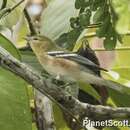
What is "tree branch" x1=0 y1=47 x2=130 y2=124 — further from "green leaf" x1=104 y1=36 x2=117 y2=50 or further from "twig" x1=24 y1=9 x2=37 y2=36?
"twig" x1=24 y1=9 x2=37 y2=36

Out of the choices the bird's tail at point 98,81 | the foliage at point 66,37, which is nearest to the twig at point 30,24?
the foliage at point 66,37

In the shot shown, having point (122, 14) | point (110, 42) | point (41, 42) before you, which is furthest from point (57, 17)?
point (122, 14)

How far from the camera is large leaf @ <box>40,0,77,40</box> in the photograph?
2.10ft

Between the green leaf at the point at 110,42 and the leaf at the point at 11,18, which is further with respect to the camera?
the leaf at the point at 11,18

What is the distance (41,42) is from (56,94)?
0.26 meters

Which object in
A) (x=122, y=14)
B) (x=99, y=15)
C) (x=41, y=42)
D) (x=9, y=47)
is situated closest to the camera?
(x=122, y=14)

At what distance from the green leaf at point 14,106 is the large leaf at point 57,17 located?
0.15 meters

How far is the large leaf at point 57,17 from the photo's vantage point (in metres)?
0.64

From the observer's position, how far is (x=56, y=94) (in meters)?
0.44

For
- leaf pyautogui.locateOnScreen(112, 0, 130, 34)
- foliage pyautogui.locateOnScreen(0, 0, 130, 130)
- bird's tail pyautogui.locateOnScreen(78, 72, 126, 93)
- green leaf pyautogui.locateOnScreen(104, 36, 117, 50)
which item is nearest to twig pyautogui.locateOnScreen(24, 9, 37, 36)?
foliage pyautogui.locateOnScreen(0, 0, 130, 130)

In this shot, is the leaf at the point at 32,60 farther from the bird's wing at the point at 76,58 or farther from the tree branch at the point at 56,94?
the tree branch at the point at 56,94

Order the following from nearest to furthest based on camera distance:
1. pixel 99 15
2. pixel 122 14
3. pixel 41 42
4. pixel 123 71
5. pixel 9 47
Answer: pixel 122 14
pixel 99 15
pixel 9 47
pixel 41 42
pixel 123 71

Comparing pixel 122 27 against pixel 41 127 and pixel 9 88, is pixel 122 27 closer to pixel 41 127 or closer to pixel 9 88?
pixel 9 88

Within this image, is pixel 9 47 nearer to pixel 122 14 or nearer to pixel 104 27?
pixel 104 27
